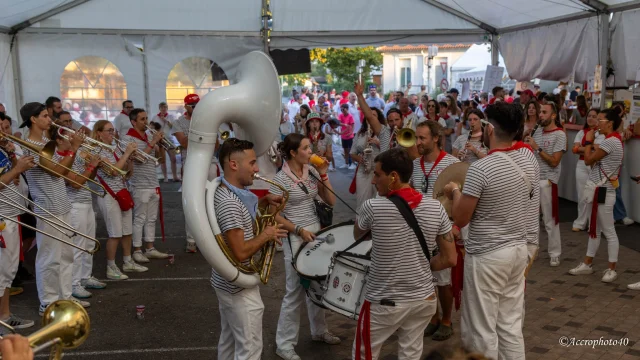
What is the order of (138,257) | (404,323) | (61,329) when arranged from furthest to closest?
1. (138,257)
2. (404,323)
3. (61,329)

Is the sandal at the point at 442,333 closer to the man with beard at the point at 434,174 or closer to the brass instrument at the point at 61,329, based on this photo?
the man with beard at the point at 434,174

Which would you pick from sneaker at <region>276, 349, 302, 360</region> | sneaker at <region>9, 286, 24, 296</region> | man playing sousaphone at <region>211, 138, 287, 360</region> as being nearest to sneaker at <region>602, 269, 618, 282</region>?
sneaker at <region>276, 349, 302, 360</region>

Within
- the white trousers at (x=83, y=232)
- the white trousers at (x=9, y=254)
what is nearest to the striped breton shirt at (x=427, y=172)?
the white trousers at (x=83, y=232)

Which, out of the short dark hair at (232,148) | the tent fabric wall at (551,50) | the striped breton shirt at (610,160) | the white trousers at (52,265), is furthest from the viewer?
the tent fabric wall at (551,50)

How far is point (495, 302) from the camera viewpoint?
4070mm

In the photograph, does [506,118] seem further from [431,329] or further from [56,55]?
[56,55]

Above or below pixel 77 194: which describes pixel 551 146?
above

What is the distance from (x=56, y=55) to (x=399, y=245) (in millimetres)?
10832

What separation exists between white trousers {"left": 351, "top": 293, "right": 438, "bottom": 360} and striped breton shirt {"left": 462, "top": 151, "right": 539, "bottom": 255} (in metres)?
0.56

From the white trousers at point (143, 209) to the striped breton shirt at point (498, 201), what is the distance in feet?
15.9

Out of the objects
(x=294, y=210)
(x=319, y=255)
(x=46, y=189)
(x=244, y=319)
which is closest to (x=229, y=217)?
(x=244, y=319)

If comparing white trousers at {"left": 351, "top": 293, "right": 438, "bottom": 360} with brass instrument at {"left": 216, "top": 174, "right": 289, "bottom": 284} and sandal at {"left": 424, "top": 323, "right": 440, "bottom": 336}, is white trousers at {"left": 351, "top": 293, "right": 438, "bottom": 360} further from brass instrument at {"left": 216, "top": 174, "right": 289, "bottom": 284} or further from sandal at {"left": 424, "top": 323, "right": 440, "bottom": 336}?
sandal at {"left": 424, "top": 323, "right": 440, "bottom": 336}

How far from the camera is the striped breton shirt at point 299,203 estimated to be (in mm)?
5012

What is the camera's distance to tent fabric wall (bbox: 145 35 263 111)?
1279 centimetres
